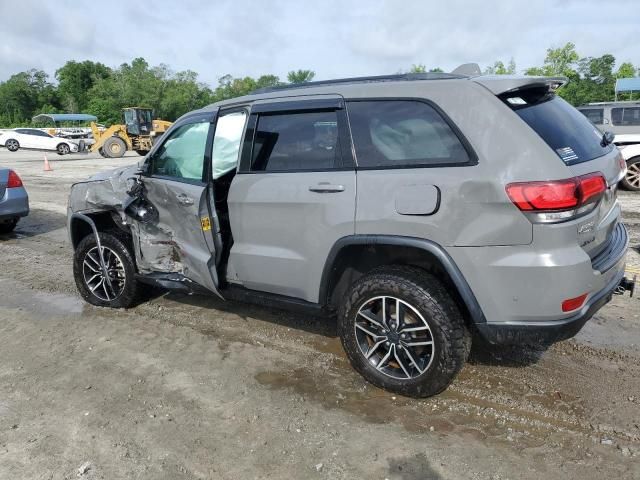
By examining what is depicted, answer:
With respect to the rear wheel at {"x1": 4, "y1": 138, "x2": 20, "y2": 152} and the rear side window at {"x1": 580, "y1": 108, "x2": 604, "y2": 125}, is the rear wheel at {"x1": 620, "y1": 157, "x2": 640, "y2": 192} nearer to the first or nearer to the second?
the rear side window at {"x1": 580, "y1": 108, "x2": 604, "y2": 125}

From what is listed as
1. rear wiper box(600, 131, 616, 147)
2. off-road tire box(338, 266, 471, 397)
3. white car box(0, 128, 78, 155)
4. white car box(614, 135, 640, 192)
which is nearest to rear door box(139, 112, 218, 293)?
off-road tire box(338, 266, 471, 397)

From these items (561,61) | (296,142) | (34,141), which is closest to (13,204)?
(296,142)

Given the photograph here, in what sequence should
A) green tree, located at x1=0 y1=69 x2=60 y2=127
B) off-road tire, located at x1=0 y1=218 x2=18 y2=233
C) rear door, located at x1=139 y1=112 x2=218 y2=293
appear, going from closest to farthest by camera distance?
rear door, located at x1=139 y1=112 x2=218 y2=293 < off-road tire, located at x1=0 y1=218 x2=18 y2=233 < green tree, located at x1=0 y1=69 x2=60 y2=127

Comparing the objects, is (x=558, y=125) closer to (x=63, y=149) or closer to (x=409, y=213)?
(x=409, y=213)

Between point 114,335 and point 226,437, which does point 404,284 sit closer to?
point 226,437

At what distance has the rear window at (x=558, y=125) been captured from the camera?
274cm

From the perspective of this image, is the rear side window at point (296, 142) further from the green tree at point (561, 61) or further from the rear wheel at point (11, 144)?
the green tree at point (561, 61)

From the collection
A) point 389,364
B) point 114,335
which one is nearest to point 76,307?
point 114,335

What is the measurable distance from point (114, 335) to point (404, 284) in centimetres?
266

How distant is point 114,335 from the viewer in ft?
14.0

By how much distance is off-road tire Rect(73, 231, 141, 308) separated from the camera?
14.9 ft

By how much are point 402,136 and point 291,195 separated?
83 centimetres

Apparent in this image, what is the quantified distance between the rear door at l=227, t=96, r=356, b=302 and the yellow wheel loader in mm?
21912

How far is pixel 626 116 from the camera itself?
10000 mm
